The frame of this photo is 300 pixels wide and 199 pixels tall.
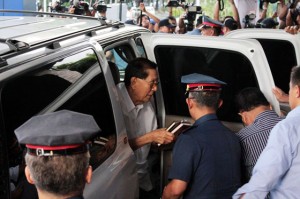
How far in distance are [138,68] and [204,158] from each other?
1020 mm

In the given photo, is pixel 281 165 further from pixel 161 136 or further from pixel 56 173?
pixel 56 173

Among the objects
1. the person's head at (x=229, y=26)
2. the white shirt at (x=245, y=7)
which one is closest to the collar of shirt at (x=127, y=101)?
the person's head at (x=229, y=26)

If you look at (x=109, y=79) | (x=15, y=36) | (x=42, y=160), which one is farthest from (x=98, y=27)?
(x=42, y=160)

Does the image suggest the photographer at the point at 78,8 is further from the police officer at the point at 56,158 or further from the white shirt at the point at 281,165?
the police officer at the point at 56,158

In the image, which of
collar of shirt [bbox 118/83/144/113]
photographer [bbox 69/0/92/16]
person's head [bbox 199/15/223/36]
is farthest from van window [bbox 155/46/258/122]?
photographer [bbox 69/0/92/16]

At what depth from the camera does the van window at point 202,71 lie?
3295 mm

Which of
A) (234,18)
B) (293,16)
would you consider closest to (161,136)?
(234,18)

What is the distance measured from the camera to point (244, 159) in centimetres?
270

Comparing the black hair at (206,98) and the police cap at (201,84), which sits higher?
the police cap at (201,84)

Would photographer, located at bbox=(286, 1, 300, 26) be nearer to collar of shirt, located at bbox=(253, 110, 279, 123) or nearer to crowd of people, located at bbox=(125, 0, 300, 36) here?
crowd of people, located at bbox=(125, 0, 300, 36)

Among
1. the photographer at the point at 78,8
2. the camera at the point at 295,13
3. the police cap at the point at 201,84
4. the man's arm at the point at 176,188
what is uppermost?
the camera at the point at 295,13

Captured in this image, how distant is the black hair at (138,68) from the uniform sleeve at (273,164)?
1.26 metres

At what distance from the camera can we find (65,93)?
82.4 inches

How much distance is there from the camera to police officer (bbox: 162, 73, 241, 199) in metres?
2.39
